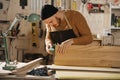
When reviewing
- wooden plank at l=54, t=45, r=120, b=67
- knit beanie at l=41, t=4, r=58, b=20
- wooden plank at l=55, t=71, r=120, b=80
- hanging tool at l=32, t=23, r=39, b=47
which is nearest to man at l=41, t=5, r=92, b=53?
knit beanie at l=41, t=4, r=58, b=20

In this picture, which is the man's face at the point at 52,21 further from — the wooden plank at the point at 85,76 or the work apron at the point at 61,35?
the wooden plank at the point at 85,76

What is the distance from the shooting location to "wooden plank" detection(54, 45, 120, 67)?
72.1 inches

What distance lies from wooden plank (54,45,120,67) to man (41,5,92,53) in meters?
0.70

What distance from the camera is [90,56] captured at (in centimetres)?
185

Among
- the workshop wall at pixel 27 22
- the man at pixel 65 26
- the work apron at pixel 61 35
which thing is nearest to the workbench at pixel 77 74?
the man at pixel 65 26

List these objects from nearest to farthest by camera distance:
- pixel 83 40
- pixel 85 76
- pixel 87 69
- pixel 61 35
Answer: pixel 85 76
pixel 87 69
pixel 83 40
pixel 61 35

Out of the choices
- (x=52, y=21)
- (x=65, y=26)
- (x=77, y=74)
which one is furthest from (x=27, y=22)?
(x=77, y=74)

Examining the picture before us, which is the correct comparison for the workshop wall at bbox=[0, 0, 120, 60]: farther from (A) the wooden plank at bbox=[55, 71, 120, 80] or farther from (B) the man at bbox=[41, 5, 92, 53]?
(A) the wooden plank at bbox=[55, 71, 120, 80]

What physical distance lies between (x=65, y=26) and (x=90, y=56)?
125 cm

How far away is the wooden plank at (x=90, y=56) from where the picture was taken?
72.1 inches

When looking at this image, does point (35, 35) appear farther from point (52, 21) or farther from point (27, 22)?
point (52, 21)

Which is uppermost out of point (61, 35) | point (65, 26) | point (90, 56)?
point (65, 26)

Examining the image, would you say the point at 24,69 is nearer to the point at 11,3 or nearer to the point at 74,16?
the point at 74,16

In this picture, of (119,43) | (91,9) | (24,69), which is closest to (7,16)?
(91,9)
